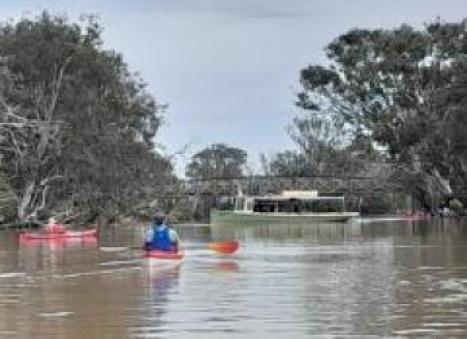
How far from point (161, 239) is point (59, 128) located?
38.9 m

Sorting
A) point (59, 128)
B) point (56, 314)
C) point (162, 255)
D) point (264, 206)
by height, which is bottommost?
point (56, 314)

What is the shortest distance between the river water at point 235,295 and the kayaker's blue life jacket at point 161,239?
2.82ft

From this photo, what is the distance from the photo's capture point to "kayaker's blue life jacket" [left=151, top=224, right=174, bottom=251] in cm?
2941

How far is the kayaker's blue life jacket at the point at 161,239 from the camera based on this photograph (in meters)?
29.4

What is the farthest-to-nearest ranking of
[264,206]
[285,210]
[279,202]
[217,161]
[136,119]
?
[217,161]
[285,210]
[279,202]
[264,206]
[136,119]

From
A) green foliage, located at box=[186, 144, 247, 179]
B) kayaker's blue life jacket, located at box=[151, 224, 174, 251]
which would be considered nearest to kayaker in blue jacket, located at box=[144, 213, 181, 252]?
kayaker's blue life jacket, located at box=[151, 224, 174, 251]

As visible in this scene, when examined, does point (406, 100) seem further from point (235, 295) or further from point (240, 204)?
point (235, 295)

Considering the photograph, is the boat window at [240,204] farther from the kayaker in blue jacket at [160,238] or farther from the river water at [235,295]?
the kayaker in blue jacket at [160,238]

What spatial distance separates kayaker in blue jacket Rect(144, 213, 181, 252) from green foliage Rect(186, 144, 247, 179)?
11305 cm

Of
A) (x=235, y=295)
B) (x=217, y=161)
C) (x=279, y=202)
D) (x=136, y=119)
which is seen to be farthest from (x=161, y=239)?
(x=217, y=161)

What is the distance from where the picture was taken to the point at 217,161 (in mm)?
151875

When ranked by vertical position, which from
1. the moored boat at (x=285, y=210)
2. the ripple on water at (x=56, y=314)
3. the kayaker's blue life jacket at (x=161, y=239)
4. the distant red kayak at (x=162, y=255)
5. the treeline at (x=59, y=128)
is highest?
the treeline at (x=59, y=128)

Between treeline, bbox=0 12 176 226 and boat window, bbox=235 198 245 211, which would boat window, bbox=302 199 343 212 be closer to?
boat window, bbox=235 198 245 211

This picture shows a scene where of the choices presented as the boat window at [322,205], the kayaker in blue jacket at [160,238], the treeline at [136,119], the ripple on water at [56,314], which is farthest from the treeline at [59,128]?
the ripple on water at [56,314]
